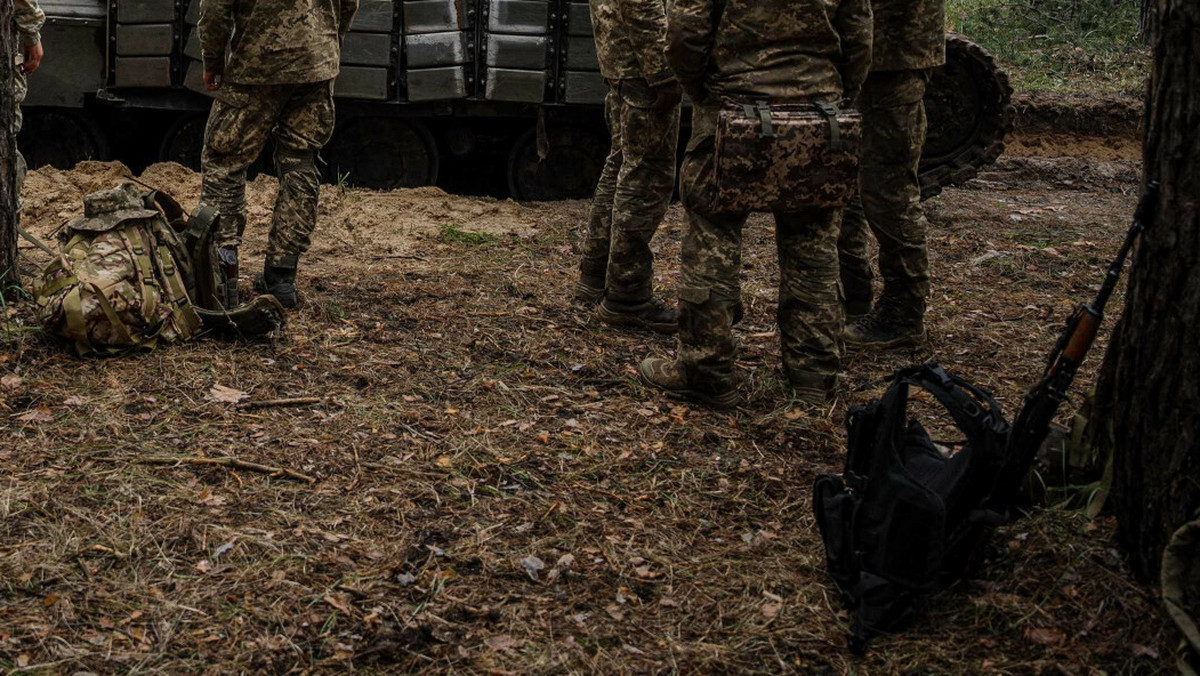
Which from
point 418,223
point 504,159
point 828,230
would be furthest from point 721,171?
point 504,159

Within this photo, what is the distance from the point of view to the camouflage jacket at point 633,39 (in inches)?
212

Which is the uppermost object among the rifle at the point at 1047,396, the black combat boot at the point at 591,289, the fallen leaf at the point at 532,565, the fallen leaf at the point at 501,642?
the rifle at the point at 1047,396

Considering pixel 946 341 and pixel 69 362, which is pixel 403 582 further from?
pixel 946 341

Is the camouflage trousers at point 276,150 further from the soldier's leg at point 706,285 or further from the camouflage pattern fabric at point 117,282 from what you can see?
the soldier's leg at point 706,285

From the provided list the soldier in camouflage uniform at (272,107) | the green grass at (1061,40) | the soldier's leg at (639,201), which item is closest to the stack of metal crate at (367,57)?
the soldier in camouflage uniform at (272,107)

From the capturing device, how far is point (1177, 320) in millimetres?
2986

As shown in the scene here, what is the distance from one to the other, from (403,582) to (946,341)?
134 inches

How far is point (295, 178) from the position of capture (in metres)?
6.00

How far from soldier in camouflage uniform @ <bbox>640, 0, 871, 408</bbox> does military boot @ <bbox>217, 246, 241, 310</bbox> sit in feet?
6.25

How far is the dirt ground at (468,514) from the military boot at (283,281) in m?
0.15

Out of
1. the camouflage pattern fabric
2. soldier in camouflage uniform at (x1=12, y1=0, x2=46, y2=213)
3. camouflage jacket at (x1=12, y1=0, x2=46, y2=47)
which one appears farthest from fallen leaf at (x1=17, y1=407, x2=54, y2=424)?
camouflage jacket at (x1=12, y1=0, x2=46, y2=47)

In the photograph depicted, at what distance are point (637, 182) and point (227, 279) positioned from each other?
74.7 inches

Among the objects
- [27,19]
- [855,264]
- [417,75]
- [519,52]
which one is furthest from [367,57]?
[855,264]

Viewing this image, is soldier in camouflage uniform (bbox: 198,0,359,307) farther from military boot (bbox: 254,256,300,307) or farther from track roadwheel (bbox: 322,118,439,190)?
track roadwheel (bbox: 322,118,439,190)
